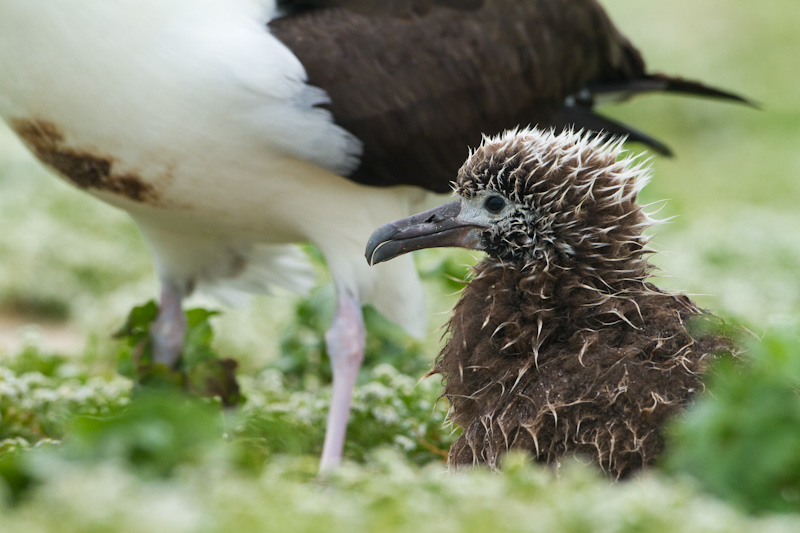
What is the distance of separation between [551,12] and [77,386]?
2.78 metres

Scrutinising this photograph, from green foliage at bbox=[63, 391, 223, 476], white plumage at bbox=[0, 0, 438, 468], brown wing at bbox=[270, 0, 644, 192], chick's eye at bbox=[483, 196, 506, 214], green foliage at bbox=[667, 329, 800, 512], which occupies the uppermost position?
brown wing at bbox=[270, 0, 644, 192]

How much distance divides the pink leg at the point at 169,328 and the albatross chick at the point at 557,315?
1887mm

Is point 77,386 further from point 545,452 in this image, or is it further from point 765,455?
point 765,455

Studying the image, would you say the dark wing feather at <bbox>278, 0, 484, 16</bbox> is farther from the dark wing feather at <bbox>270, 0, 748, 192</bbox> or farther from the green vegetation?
the green vegetation

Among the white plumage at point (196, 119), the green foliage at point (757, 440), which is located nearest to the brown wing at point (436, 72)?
the white plumage at point (196, 119)

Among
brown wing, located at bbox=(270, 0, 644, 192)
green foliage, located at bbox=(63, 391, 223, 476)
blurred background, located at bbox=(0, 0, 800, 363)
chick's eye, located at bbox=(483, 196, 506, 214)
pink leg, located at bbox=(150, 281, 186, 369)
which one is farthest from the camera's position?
blurred background, located at bbox=(0, 0, 800, 363)

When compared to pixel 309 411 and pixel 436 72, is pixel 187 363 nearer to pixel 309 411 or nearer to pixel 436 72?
pixel 309 411

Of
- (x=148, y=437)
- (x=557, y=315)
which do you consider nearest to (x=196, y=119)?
(x=557, y=315)

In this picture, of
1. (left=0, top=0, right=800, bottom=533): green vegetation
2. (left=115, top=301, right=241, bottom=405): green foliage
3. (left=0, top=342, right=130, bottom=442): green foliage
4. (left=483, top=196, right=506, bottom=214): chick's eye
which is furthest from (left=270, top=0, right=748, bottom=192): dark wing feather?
(left=0, top=342, right=130, bottom=442): green foliage

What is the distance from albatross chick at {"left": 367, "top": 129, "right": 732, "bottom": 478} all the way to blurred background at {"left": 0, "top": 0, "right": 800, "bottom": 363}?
21 cm

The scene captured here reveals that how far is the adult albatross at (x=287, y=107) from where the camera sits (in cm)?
397

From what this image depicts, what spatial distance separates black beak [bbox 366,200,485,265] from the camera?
11.4ft

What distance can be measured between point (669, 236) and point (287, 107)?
546 cm

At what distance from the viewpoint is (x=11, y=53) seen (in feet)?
13.1
